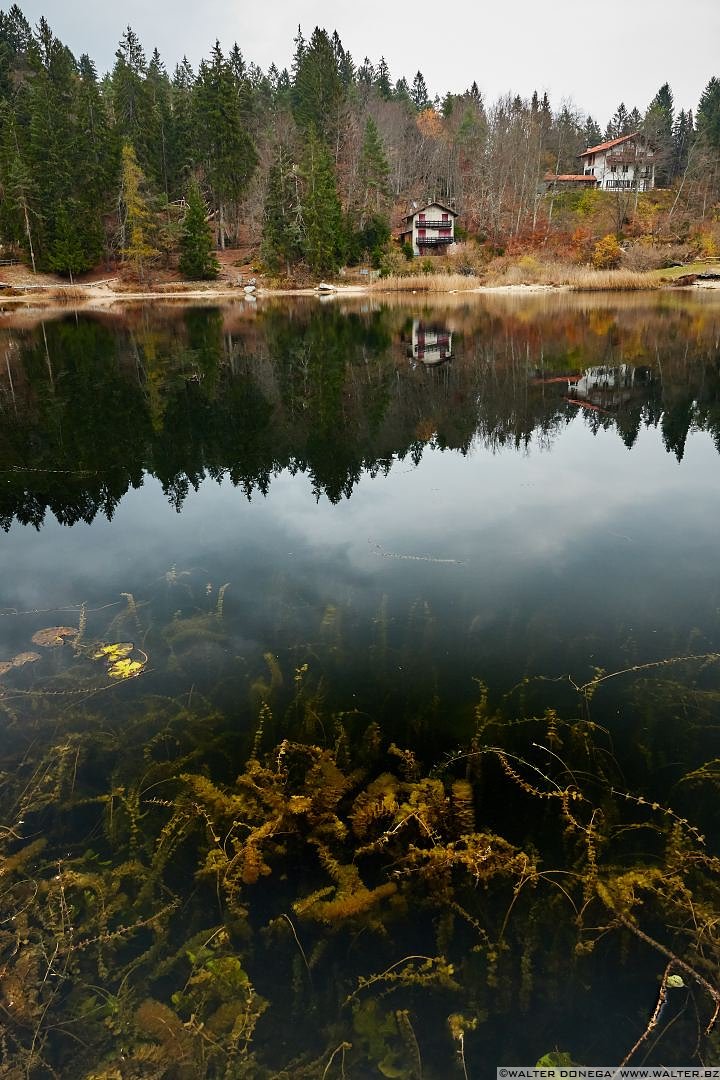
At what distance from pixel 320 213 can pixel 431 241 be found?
57.0 ft

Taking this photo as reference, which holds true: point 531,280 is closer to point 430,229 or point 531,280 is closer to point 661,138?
point 430,229

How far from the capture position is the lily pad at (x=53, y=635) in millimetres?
6836

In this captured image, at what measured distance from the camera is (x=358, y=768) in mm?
4949

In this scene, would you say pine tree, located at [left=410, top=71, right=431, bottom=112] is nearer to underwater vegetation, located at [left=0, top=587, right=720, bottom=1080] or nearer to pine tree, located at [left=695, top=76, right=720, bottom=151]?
pine tree, located at [left=695, top=76, right=720, bottom=151]

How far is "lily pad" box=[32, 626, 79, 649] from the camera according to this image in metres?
6.84

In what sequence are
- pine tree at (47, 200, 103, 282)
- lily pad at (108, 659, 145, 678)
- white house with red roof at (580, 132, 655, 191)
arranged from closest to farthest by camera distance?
lily pad at (108, 659, 145, 678)
pine tree at (47, 200, 103, 282)
white house with red roof at (580, 132, 655, 191)

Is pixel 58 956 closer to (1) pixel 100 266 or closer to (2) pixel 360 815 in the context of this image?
(2) pixel 360 815

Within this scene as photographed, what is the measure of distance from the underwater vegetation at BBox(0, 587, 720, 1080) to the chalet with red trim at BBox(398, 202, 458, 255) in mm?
78214

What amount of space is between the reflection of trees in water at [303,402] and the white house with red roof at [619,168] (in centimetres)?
7628

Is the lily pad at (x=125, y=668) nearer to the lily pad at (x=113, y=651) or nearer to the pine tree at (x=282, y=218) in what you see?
the lily pad at (x=113, y=651)

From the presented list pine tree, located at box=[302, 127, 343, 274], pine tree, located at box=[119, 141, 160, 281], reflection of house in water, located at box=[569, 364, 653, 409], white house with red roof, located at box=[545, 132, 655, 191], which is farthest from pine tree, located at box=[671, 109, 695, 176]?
reflection of house in water, located at box=[569, 364, 653, 409]

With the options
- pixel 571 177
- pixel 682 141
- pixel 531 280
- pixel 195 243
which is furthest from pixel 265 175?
pixel 682 141

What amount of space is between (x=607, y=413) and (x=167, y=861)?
1605 centimetres

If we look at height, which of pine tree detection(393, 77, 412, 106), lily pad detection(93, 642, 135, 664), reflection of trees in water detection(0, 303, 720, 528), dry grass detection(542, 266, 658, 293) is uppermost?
pine tree detection(393, 77, 412, 106)
